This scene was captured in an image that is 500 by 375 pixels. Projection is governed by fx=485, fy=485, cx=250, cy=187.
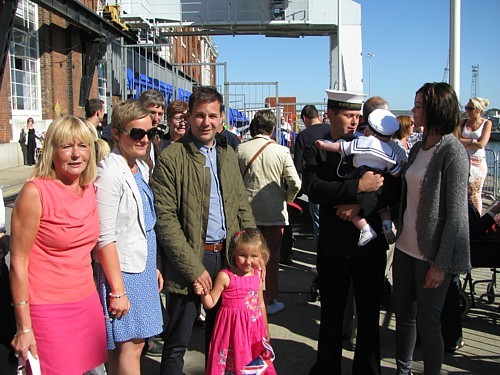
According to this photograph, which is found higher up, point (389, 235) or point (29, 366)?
point (389, 235)

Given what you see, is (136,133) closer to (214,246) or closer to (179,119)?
(214,246)

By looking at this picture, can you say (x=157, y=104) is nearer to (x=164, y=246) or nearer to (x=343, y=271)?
(x=164, y=246)

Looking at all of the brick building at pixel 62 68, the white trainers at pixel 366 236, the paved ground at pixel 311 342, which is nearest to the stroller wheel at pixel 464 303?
the paved ground at pixel 311 342

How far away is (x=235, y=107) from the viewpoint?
1531 centimetres

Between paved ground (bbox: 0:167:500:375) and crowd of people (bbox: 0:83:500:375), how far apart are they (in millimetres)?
593

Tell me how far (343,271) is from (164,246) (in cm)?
128

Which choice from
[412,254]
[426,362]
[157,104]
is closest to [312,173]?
[412,254]

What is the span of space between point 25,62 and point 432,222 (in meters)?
20.4

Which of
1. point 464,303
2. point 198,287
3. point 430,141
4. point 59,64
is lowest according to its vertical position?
point 464,303

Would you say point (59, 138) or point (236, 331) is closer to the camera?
point (59, 138)

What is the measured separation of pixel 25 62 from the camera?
1983 centimetres

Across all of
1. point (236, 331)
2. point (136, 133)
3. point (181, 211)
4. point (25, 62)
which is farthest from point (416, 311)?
point (25, 62)

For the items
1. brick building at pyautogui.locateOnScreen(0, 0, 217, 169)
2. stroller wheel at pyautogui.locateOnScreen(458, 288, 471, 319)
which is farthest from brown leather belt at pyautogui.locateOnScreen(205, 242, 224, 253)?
brick building at pyautogui.locateOnScreen(0, 0, 217, 169)

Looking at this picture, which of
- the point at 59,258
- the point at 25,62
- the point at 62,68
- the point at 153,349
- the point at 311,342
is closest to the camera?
the point at 59,258
